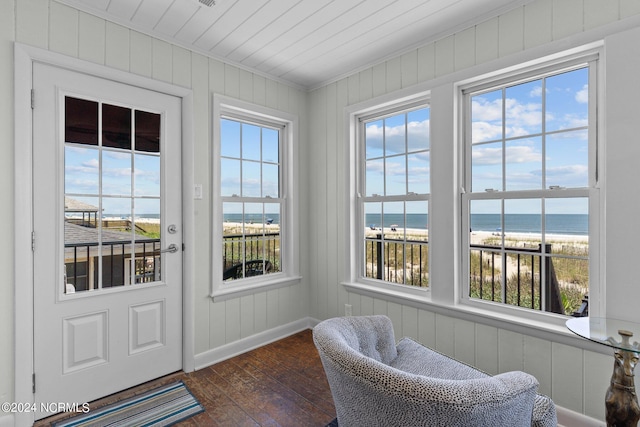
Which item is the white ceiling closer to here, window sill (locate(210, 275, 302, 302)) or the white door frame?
the white door frame

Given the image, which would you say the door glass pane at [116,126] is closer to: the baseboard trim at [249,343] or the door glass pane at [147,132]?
the door glass pane at [147,132]

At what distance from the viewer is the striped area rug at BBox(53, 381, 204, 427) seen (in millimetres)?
1896

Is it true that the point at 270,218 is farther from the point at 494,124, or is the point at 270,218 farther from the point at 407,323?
the point at 494,124

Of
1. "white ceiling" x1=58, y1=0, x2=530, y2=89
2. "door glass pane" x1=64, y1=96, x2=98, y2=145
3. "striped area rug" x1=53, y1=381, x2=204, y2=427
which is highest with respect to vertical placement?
"white ceiling" x1=58, y1=0, x2=530, y2=89

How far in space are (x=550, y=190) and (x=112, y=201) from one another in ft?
9.41

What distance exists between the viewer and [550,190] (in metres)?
1.96

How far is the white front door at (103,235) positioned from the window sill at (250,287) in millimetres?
324

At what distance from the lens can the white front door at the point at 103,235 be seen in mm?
1947

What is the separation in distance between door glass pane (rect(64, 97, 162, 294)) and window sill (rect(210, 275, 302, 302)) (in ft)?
1.73

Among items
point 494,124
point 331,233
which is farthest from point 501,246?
point 331,233

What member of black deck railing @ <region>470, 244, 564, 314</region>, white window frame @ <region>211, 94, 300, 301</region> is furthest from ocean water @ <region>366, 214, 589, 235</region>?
white window frame @ <region>211, 94, 300, 301</region>

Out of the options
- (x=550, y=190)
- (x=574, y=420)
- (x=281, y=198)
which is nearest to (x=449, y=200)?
(x=550, y=190)

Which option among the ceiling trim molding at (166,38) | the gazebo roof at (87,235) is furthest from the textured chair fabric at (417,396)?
the ceiling trim molding at (166,38)

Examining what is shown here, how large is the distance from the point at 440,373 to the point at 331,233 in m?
1.75
